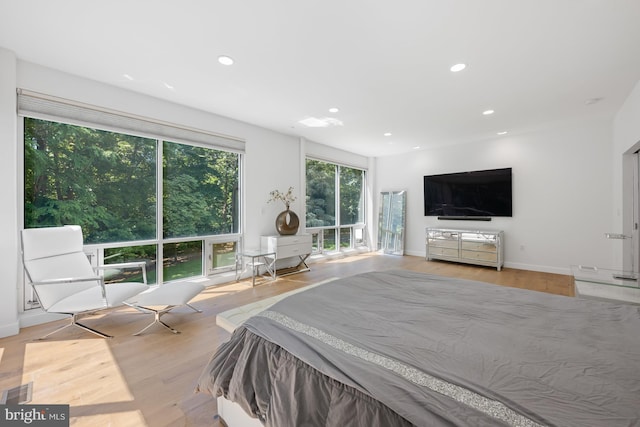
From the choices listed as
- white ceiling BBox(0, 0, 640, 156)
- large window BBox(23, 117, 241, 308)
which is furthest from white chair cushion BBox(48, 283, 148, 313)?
white ceiling BBox(0, 0, 640, 156)

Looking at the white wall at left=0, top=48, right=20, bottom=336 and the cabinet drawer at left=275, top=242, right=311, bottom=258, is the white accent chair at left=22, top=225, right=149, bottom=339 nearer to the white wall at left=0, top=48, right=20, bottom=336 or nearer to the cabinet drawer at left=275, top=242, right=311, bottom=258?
the white wall at left=0, top=48, right=20, bottom=336

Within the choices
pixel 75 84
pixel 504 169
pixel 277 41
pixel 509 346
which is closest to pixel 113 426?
pixel 509 346

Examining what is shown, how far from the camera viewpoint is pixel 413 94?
333 centimetres

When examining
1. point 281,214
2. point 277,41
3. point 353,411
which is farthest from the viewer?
point 281,214

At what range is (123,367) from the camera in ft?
6.71

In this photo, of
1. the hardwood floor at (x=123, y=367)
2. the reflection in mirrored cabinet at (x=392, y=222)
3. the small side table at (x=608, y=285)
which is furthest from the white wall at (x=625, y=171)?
the hardwood floor at (x=123, y=367)

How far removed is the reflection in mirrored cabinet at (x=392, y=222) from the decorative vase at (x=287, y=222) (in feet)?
10.1

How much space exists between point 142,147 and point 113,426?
125 inches

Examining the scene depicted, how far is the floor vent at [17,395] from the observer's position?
1.44 metres

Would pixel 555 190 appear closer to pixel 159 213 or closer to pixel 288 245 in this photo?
pixel 288 245

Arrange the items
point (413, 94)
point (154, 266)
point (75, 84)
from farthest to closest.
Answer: point (154, 266) → point (413, 94) → point (75, 84)

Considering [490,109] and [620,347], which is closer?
[620,347]

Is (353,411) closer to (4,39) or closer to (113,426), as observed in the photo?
(113,426)

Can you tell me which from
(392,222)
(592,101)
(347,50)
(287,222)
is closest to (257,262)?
(287,222)
